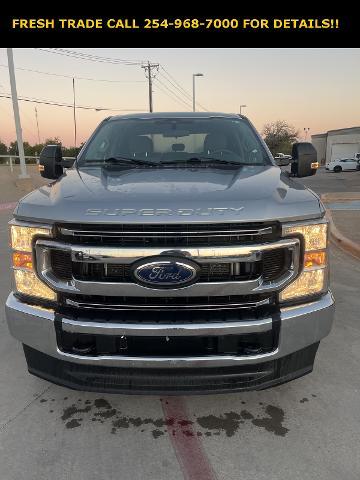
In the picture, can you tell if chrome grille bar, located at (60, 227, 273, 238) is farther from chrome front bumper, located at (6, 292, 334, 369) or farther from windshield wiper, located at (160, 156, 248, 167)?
windshield wiper, located at (160, 156, 248, 167)

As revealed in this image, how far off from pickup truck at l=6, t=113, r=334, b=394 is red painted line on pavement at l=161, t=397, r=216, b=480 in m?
0.33

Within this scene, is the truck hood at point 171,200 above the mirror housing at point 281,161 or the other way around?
the other way around

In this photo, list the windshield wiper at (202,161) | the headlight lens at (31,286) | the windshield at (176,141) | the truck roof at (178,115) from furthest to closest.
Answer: the truck roof at (178,115) < the windshield at (176,141) < the windshield wiper at (202,161) < the headlight lens at (31,286)

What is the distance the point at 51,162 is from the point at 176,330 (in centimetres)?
220

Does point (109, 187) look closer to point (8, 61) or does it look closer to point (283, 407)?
point (283, 407)

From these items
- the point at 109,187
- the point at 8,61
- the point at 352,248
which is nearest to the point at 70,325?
the point at 109,187

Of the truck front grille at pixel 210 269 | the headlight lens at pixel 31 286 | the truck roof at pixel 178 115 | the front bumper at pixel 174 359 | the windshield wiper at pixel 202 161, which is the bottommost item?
the front bumper at pixel 174 359

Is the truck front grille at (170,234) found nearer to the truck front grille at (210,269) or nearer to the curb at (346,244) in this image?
the truck front grille at (210,269)

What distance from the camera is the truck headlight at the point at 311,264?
220 cm

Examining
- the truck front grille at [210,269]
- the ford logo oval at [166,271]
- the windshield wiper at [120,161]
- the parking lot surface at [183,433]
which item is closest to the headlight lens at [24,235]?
the truck front grille at [210,269]

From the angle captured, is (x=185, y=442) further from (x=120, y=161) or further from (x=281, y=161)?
(x=281, y=161)

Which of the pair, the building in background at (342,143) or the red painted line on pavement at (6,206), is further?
the building in background at (342,143)

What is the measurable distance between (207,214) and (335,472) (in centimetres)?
141

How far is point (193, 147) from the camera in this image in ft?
11.8
